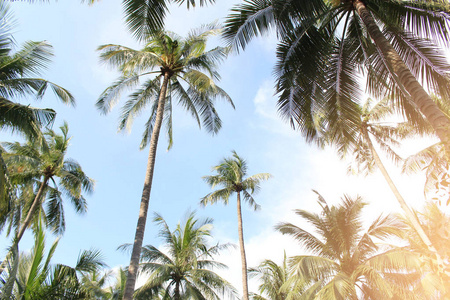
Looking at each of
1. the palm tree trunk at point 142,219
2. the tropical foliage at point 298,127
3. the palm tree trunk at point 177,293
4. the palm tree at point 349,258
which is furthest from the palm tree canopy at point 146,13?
the palm tree trunk at point 177,293

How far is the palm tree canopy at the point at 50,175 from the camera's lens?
14203mm

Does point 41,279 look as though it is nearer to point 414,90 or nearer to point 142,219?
point 142,219

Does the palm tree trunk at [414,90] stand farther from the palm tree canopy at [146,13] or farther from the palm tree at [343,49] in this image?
→ the palm tree canopy at [146,13]

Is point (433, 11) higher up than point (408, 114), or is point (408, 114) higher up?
point (433, 11)

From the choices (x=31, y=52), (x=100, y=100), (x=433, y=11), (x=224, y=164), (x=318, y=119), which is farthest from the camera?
(x=224, y=164)

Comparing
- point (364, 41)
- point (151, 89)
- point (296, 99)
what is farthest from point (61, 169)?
point (364, 41)

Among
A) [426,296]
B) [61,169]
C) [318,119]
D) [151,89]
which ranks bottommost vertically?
[426,296]

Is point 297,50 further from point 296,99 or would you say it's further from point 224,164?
point 224,164

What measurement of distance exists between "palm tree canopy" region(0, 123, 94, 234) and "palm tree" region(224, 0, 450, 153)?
12095 mm

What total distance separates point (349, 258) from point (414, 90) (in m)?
10.1

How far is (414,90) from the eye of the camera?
4.64m

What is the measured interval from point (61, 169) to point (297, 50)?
46.0 feet

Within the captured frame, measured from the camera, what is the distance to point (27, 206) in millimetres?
15664

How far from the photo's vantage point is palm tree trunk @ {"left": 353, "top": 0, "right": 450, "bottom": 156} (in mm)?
3949
